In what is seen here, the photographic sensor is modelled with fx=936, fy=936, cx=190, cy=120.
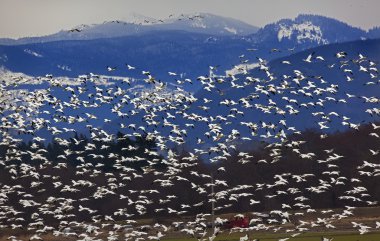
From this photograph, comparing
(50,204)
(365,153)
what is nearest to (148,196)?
(50,204)

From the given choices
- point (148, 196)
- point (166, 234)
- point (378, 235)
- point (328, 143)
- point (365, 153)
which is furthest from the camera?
point (328, 143)

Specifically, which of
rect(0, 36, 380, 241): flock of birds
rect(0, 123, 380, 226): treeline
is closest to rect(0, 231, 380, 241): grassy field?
rect(0, 36, 380, 241): flock of birds

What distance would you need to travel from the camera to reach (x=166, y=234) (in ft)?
248

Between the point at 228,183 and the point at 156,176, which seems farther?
the point at 156,176

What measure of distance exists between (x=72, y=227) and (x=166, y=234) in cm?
1223

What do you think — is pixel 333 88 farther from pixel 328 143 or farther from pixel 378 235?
pixel 328 143

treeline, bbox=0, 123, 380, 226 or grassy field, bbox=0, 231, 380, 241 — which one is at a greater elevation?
treeline, bbox=0, 123, 380, 226

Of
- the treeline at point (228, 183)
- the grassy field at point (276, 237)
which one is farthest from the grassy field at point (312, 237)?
the treeline at point (228, 183)

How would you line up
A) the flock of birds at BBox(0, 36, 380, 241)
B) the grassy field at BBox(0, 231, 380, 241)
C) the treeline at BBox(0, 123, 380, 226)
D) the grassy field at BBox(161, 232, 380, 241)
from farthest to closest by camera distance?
1. the treeline at BBox(0, 123, 380, 226)
2. the flock of birds at BBox(0, 36, 380, 241)
3. the grassy field at BBox(0, 231, 380, 241)
4. the grassy field at BBox(161, 232, 380, 241)

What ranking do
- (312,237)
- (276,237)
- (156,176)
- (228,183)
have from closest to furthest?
(312,237), (276,237), (228,183), (156,176)

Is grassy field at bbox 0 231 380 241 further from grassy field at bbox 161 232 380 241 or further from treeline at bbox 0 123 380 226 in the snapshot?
treeline at bbox 0 123 380 226

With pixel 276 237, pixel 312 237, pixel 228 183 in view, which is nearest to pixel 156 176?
pixel 228 183

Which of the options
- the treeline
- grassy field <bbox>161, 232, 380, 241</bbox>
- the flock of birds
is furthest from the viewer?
the treeline

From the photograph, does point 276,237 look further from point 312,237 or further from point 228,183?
point 228,183
